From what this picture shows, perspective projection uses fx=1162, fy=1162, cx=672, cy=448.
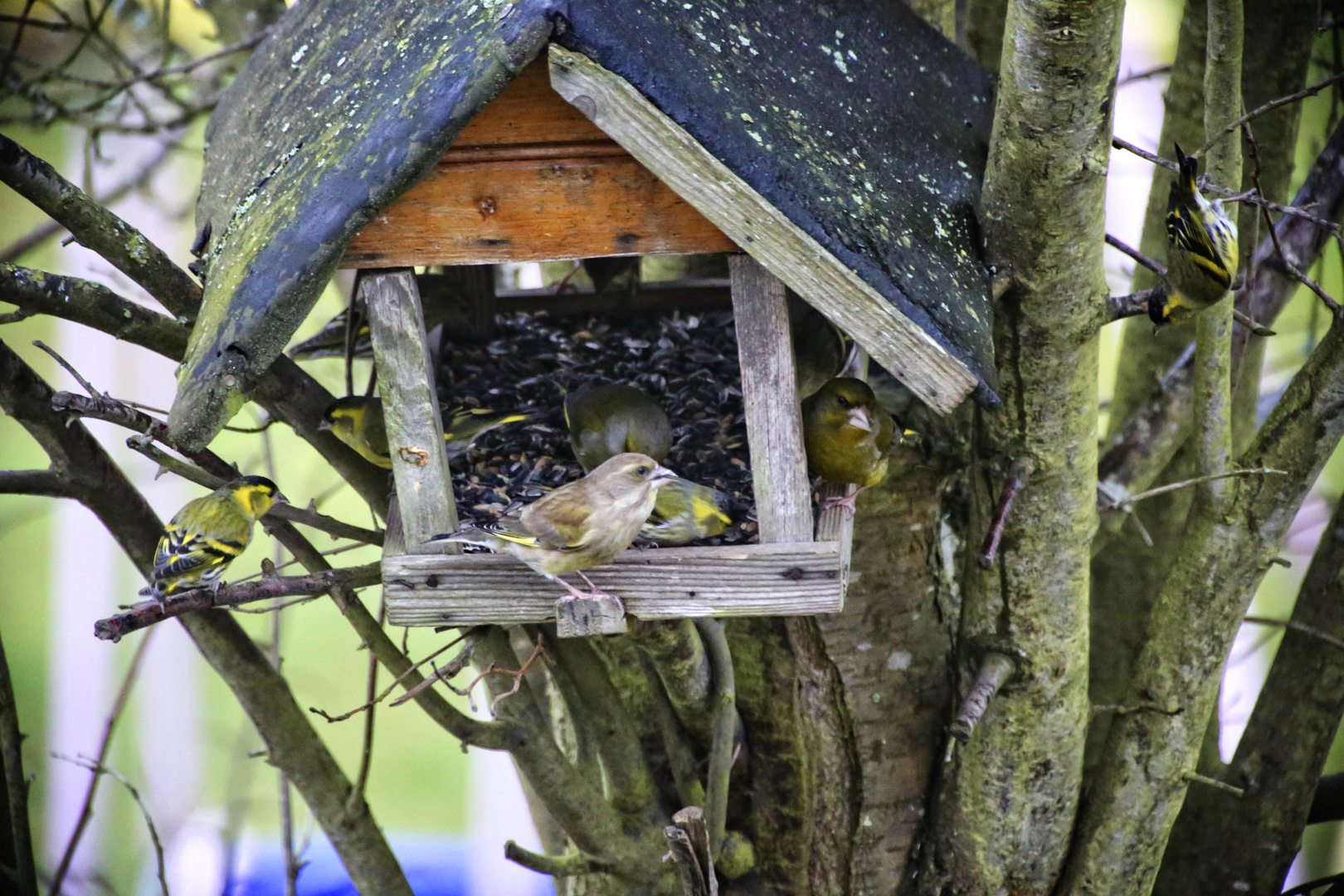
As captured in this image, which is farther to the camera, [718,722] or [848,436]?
[718,722]

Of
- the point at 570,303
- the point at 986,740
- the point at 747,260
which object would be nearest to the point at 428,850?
the point at 570,303

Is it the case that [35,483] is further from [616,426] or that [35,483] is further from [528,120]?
[528,120]

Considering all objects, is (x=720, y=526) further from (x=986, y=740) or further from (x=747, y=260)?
(x=986, y=740)

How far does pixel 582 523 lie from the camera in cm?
198

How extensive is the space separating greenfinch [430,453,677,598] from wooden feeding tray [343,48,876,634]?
0.22ft

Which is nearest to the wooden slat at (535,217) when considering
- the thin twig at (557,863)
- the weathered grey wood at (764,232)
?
the weathered grey wood at (764,232)

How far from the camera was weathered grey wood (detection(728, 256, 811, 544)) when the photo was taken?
2113 mm

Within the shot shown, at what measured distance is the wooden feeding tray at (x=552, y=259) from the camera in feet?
6.73

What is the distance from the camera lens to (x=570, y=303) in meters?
3.60

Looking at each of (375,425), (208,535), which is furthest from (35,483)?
(375,425)

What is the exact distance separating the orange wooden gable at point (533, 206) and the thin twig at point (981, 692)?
1034 mm

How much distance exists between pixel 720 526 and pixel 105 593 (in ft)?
16.6

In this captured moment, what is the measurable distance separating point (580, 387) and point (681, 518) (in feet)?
2.38

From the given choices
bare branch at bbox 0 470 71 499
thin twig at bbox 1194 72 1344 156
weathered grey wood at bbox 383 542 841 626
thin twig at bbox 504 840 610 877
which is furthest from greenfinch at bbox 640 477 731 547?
bare branch at bbox 0 470 71 499
